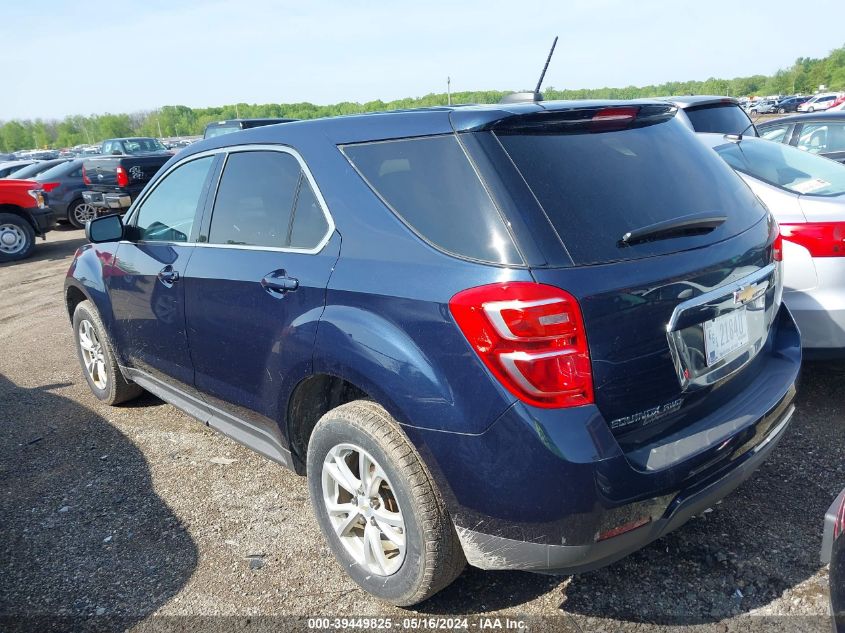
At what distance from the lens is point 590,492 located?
200 cm

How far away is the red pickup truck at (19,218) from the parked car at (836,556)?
13.2 metres

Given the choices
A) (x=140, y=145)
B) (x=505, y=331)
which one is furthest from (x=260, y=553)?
(x=140, y=145)

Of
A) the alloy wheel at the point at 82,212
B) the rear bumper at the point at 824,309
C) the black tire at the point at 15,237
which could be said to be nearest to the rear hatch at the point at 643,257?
the rear bumper at the point at 824,309

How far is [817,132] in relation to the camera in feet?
28.3

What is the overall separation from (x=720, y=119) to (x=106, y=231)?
234 inches

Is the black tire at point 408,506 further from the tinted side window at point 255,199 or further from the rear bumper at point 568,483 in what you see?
the tinted side window at point 255,199

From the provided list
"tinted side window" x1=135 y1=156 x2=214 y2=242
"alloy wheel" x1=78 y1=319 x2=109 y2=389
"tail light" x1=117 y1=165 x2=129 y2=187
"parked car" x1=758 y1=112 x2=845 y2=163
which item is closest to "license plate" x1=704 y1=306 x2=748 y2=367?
"tinted side window" x1=135 y1=156 x2=214 y2=242

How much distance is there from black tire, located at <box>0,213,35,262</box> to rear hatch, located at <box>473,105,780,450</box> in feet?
40.3

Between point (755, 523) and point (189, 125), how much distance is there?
123 metres

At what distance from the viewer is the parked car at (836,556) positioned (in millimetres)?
1635

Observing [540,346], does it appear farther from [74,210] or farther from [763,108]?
[763,108]

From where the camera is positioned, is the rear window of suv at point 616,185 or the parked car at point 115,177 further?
the parked car at point 115,177

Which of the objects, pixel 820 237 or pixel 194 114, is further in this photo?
pixel 194 114

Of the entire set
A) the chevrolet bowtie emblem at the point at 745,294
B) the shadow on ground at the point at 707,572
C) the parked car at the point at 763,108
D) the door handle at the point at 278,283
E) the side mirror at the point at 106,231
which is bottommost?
the parked car at the point at 763,108
